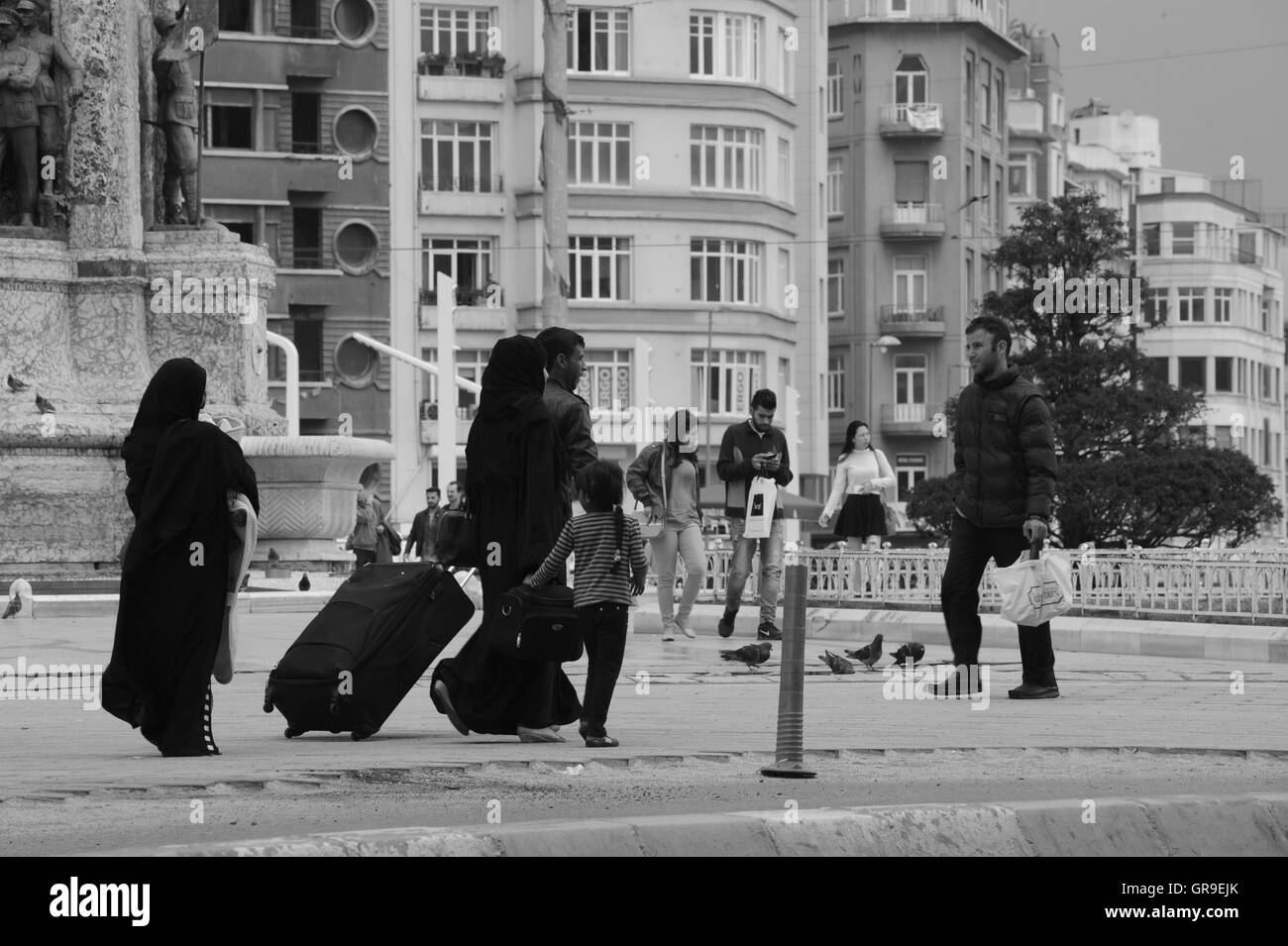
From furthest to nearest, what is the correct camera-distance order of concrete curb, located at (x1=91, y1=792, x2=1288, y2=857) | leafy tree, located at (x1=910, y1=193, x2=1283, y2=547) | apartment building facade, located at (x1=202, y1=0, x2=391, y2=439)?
apartment building facade, located at (x1=202, y1=0, x2=391, y2=439)
leafy tree, located at (x1=910, y1=193, x2=1283, y2=547)
concrete curb, located at (x1=91, y1=792, x2=1288, y2=857)

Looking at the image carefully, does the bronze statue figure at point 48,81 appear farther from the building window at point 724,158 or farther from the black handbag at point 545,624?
the building window at point 724,158

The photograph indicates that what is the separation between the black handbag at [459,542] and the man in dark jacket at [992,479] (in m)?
3.58

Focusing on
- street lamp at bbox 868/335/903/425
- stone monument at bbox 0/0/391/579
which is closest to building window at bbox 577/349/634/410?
street lamp at bbox 868/335/903/425

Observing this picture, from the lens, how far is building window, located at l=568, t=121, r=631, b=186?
227 ft

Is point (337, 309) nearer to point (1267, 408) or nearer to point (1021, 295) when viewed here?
point (1021, 295)

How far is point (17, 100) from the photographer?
77.0 ft

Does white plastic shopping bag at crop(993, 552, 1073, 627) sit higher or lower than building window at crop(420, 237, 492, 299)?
lower

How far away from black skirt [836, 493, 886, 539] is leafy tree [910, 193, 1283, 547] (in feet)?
97.0

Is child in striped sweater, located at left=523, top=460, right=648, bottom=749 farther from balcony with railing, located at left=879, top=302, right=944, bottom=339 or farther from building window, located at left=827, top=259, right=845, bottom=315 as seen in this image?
building window, located at left=827, top=259, right=845, bottom=315

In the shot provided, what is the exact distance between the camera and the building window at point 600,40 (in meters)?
69.9

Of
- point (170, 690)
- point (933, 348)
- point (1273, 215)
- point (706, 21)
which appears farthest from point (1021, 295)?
point (1273, 215)

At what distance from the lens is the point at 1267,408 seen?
118188mm

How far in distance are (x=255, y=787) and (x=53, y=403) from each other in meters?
14.9

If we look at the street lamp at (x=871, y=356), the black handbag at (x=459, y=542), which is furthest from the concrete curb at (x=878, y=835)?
the street lamp at (x=871, y=356)
